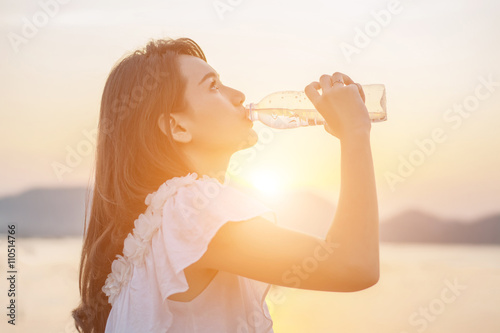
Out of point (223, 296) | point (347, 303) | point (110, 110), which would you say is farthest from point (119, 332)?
point (347, 303)

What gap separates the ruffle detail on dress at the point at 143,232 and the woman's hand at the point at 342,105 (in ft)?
1.31

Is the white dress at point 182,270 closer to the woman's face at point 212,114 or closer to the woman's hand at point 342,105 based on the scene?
the woman's face at point 212,114

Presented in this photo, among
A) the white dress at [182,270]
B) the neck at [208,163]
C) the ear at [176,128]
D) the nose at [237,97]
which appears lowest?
the white dress at [182,270]

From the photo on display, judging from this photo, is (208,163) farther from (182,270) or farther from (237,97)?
(182,270)

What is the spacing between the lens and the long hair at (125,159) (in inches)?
67.4

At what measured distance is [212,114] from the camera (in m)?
1.76

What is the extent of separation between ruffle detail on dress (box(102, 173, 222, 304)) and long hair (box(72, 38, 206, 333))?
0.30 ft

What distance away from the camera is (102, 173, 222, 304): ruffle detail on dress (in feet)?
5.01

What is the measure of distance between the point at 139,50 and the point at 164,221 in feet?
2.68

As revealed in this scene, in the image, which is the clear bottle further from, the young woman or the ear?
the ear

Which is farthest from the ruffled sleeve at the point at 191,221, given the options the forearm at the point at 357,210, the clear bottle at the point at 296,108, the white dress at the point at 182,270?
the clear bottle at the point at 296,108

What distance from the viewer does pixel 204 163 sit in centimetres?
174

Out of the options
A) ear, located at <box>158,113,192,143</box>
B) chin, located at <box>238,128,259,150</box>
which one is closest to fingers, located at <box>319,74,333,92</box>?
chin, located at <box>238,128,259,150</box>

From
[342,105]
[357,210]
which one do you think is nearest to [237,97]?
[342,105]
